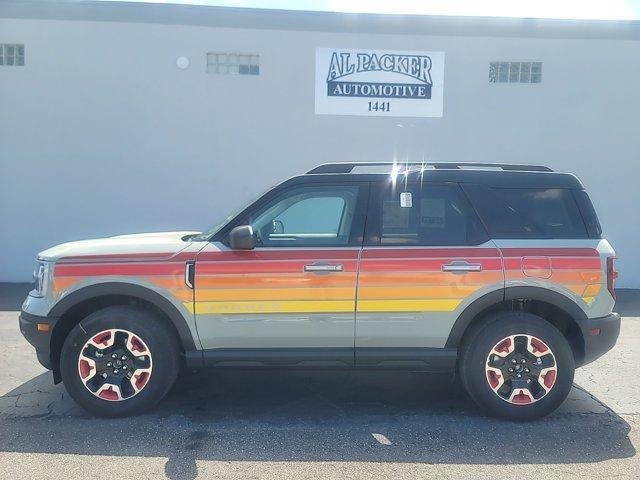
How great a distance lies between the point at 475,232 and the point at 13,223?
26.9 ft

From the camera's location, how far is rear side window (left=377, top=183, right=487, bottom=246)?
4.01 meters

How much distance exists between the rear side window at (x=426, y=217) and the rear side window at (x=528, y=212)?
11 cm

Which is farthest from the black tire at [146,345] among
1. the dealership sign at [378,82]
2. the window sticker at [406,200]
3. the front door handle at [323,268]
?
the dealership sign at [378,82]

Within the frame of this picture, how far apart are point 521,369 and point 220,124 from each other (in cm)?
661

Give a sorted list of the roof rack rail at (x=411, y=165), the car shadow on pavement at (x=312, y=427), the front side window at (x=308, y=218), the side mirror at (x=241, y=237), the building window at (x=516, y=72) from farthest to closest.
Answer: the building window at (x=516, y=72), the roof rack rail at (x=411, y=165), the front side window at (x=308, y=218), the side mirror at (x=241, y=237), the car shadow on pavement at (x=312, y=427)

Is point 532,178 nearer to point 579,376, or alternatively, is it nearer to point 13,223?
point 579,376

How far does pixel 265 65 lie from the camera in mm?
8969

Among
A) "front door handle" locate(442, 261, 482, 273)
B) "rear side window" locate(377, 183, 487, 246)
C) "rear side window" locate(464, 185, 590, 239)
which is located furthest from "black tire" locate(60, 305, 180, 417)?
"rear side window" locate(464, 185, 590, 239)

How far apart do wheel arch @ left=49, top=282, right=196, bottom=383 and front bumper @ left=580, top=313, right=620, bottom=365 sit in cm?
292

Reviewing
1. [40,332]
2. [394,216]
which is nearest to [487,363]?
[394,216]

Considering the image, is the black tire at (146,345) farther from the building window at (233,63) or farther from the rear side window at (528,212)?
the building window at (233,63)

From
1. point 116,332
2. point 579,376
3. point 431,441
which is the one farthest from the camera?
point 579,376

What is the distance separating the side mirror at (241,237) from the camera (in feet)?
12.4

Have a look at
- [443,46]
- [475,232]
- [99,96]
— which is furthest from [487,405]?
[99,96]
